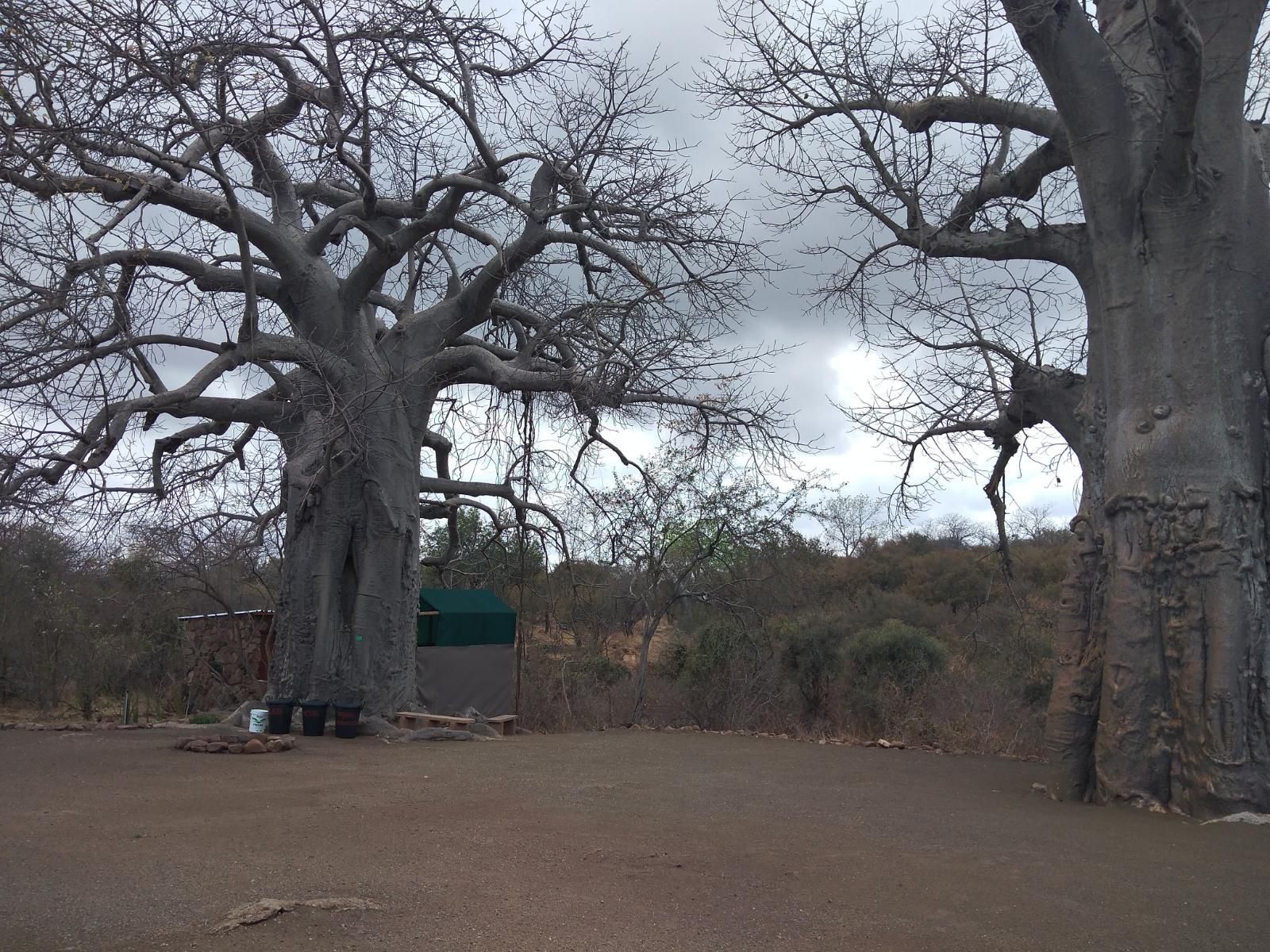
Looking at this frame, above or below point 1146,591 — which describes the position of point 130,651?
below

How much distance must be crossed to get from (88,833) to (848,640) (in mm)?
14772

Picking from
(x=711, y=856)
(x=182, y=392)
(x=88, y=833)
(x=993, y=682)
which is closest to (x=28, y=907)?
(x=88, y=833)

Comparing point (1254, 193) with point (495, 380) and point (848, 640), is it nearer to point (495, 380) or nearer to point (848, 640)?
point (495, 380)

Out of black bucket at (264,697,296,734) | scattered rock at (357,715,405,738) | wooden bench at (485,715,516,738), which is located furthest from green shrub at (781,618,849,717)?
black bucket at (264,697,296,734)

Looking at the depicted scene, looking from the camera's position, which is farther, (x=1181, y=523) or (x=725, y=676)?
(x=725, y=676)

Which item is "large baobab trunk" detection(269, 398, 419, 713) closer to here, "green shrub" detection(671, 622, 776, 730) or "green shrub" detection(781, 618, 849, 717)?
"green shrub" detection(671, 622, 776, 730)

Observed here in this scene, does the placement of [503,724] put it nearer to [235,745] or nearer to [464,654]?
[464,654]

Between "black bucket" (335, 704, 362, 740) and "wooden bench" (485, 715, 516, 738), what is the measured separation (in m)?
1.72

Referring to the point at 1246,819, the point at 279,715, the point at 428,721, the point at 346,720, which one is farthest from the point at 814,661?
the point at 1246,819

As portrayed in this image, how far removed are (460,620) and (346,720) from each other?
363cm

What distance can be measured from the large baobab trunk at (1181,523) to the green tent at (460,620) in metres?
8.58

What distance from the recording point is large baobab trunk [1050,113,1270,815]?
23.4ft

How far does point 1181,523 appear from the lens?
7414mm

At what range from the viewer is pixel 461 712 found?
1375 centimetres
